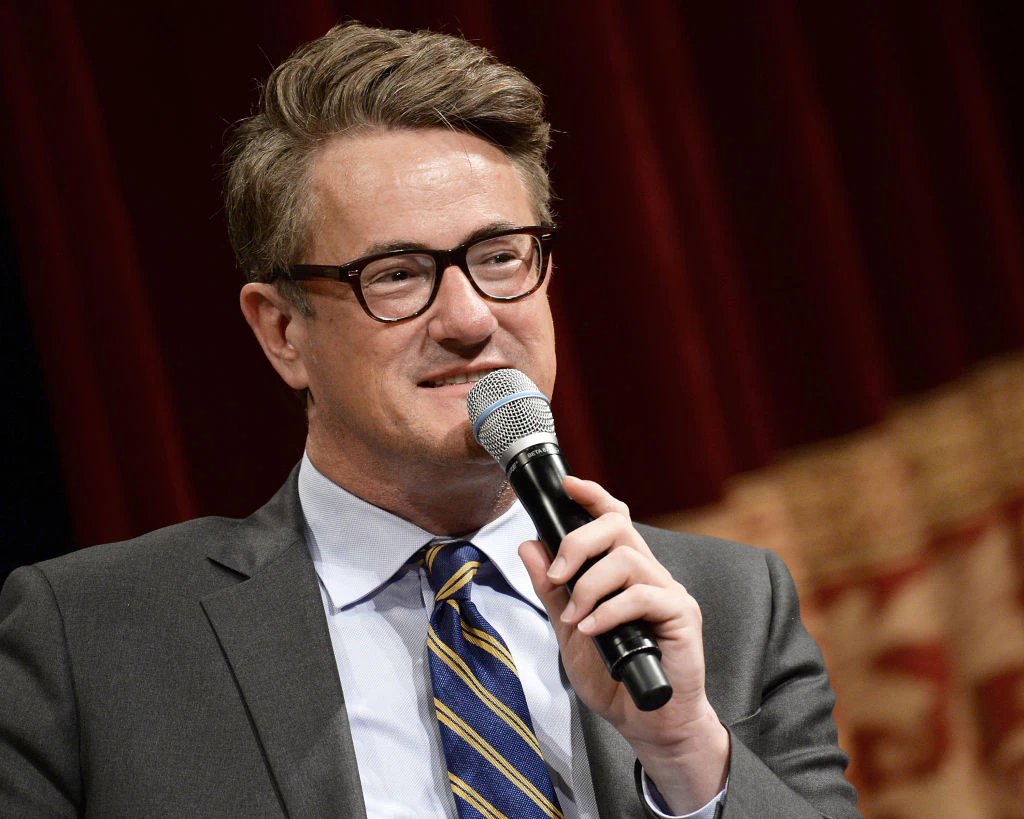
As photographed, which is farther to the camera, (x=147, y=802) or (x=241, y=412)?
(x=241, y=412)

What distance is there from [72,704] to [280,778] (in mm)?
276

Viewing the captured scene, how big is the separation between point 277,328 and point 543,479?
679 mm

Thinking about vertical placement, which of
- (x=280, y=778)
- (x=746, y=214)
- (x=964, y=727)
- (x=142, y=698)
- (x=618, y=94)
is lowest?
(x=964, y=727)

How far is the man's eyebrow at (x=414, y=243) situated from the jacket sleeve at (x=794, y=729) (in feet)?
2.22

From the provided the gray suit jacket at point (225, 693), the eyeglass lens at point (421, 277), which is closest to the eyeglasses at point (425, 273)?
the eyeglass lens at point (421, 277)

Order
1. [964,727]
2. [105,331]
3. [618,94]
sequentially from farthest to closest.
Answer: [964,727] → [618,94] → [105,331]

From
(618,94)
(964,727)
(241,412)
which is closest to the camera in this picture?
(241,412)

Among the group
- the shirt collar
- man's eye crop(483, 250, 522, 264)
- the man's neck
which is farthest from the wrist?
man's eye crop(483, 250, 522, 264)

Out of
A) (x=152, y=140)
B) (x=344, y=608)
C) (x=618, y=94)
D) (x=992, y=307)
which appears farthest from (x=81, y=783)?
(x=992, y=307)

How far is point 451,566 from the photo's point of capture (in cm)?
143

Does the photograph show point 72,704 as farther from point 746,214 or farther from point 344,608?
point 746,214

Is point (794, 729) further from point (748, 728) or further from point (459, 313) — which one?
point (459, 313)

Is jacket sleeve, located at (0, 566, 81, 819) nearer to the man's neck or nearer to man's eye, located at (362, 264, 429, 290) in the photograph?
the man's neck

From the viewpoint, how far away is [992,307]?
2.40 metres
